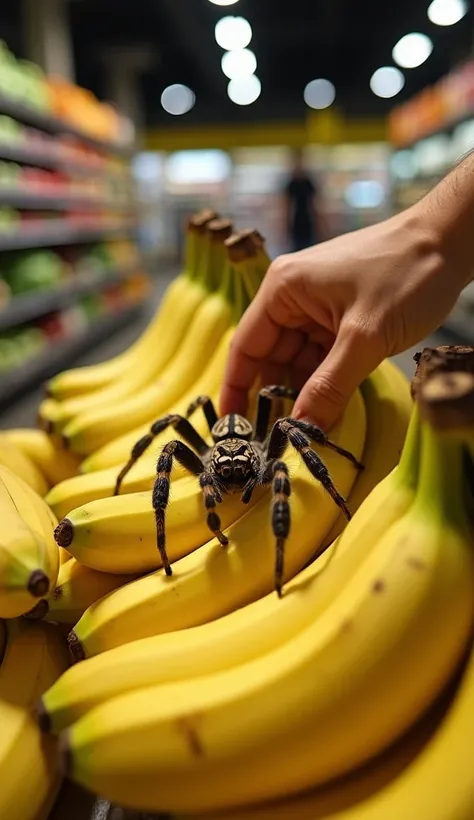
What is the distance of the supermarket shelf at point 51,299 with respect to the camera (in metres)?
4.70

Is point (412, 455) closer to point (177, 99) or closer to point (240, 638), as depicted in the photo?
point (240, 638)

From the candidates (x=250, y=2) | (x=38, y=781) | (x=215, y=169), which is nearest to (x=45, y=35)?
(x=250, y=2)

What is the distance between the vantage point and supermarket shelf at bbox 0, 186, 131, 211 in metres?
4.72

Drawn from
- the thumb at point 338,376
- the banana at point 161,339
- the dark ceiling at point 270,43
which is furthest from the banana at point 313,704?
the dark ceiling at point 270,43

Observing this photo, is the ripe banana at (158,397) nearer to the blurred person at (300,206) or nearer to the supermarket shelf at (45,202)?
the supermarket shelf at (45,202)

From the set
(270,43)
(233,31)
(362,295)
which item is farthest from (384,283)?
(270,43)

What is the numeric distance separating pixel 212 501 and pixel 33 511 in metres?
0.31

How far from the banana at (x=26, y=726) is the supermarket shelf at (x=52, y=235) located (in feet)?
13.5

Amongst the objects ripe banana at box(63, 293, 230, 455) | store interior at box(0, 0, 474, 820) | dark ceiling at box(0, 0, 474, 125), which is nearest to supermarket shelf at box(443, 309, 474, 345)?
store interior at box(0, 0, 474, 820)

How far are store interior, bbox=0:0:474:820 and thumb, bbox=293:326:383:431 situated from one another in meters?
0.38

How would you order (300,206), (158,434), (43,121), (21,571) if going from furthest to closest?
1. (300,206)
2. (43,121)
3. (158,434)
4. (21,571)

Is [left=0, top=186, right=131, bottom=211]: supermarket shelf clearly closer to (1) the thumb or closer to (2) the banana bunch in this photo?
(1) the thumb

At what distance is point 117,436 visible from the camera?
1.48m

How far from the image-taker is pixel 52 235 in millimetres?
5707
